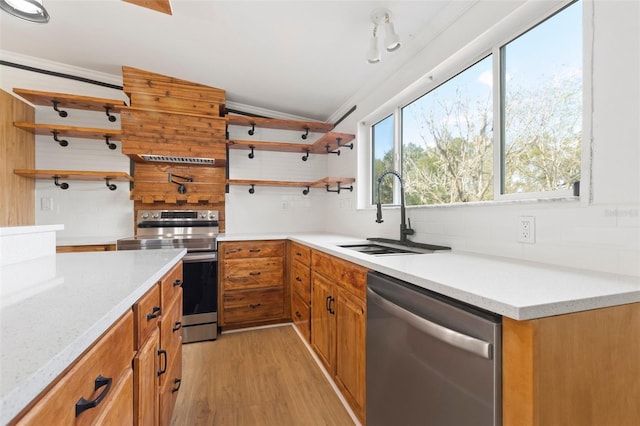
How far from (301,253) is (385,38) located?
171 cm

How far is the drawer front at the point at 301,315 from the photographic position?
2.34 m

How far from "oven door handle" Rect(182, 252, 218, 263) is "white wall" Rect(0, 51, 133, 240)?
1.08m

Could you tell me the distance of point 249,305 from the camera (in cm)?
279

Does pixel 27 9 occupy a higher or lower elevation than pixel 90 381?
higher

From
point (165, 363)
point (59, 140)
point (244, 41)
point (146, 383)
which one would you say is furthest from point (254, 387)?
point (59, 140)

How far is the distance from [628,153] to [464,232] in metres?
0.73

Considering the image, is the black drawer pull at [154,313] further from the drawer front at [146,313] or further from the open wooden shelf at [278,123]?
the open wooden shelf at [278,123]

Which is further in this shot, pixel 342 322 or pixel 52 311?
pixel 342 322

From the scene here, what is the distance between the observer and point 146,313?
3.24ft

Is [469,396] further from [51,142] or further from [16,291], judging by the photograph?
[51,142]

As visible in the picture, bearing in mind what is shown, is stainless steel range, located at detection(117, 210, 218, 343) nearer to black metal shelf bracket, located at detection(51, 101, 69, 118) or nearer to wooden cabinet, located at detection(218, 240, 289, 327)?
wooden cabinet, located at detection(218, 240, 289, 327)

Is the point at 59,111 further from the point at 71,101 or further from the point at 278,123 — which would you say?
the point at 278,123

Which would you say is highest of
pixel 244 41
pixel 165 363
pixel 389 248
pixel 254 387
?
pixel 244 41

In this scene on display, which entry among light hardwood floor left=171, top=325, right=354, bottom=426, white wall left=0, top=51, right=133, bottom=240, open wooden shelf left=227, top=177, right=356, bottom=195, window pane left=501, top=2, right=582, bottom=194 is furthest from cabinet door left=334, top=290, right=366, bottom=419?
white wall left=0, top=51, right=133, bottom=240
